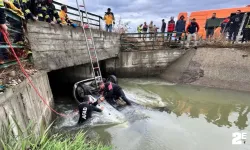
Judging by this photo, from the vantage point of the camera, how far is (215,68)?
1004cm

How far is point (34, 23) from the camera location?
198 inches

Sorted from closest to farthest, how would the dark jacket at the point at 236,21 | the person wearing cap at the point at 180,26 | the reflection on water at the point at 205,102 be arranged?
the reflection on water at the point at 205,102 < the dark jacket at the point at 236,21 < the person wearing cap at the point at 180,26

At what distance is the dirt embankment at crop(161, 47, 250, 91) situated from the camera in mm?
9320

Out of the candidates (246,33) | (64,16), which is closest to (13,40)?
(64,16)

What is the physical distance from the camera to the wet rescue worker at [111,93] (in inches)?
234

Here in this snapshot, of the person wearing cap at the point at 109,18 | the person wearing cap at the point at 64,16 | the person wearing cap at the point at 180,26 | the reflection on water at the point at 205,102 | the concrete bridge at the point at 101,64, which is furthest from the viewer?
the person wearing cap at the point at 180,26

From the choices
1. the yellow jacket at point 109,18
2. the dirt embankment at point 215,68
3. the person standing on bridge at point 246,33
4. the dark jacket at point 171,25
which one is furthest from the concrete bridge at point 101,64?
the dark jacket at point 171,25

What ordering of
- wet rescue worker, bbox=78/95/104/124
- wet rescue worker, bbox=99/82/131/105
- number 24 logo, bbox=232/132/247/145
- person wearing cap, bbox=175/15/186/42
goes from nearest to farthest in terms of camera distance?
number 24 logo, bbox=232/132/247/145 → wet rescue worker, bbox=78/95/104/124 → wet rescue worker, bbox=99/82/131/105 → person wearing cap, bbox=175/15/186/42

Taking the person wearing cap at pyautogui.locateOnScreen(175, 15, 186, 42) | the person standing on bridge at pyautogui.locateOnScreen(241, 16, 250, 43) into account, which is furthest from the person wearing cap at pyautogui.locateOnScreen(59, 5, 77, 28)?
the person standing on bridge at pyautogui.locateOnScreen(241, 16, 250, 43)

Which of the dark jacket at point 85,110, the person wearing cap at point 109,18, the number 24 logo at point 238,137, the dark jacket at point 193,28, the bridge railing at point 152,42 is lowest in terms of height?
the number 24 logo at point 238,137

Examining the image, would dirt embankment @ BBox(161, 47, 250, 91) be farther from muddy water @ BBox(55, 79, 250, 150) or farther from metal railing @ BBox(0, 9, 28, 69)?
metal railing @ BBox(0, 9, 28, 69)

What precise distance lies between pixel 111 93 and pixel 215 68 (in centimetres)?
726

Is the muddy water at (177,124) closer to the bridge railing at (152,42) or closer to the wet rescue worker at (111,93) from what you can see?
the wet rescue worker at (111,93)

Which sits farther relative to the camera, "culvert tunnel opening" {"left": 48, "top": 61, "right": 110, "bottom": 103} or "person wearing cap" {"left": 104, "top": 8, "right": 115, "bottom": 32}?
"person wearing cap" {"left": 104, "top": 8, "right": 115, "bottom": 32}
